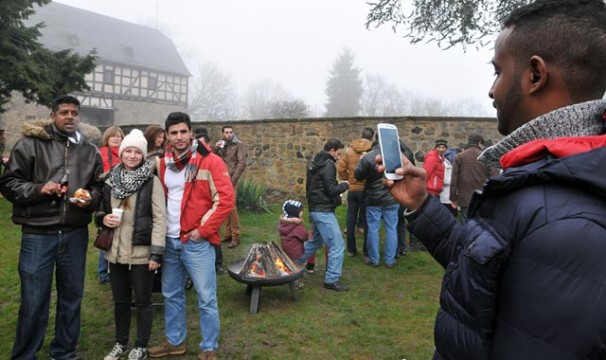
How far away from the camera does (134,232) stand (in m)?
3.59

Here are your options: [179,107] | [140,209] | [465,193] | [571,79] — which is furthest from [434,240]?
[179,107]

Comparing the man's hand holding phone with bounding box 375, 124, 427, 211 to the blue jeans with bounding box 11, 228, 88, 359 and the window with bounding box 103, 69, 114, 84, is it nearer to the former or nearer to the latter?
the blue jeans with bounding box 11, 228, 88, 359

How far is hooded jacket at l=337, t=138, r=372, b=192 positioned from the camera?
739 centimetres

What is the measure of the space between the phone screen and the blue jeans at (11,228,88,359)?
2821mm

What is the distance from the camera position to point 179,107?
3925 centimetres

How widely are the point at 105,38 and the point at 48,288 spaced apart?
1586 inches

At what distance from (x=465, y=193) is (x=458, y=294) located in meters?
6.48

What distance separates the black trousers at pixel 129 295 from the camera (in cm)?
363

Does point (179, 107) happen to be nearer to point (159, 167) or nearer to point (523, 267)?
point (159, 167)

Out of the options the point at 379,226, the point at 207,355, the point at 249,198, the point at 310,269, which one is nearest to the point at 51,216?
the point at 207,355

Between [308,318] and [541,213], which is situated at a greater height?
[541,213]

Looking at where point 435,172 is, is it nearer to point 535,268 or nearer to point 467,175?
point 467,175

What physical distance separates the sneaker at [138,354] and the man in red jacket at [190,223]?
0.27 feet

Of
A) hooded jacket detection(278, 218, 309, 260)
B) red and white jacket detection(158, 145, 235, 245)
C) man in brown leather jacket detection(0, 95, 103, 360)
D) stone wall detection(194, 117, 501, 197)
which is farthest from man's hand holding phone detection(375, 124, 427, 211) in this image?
stone wall detection(194, 117, 501, 197)
